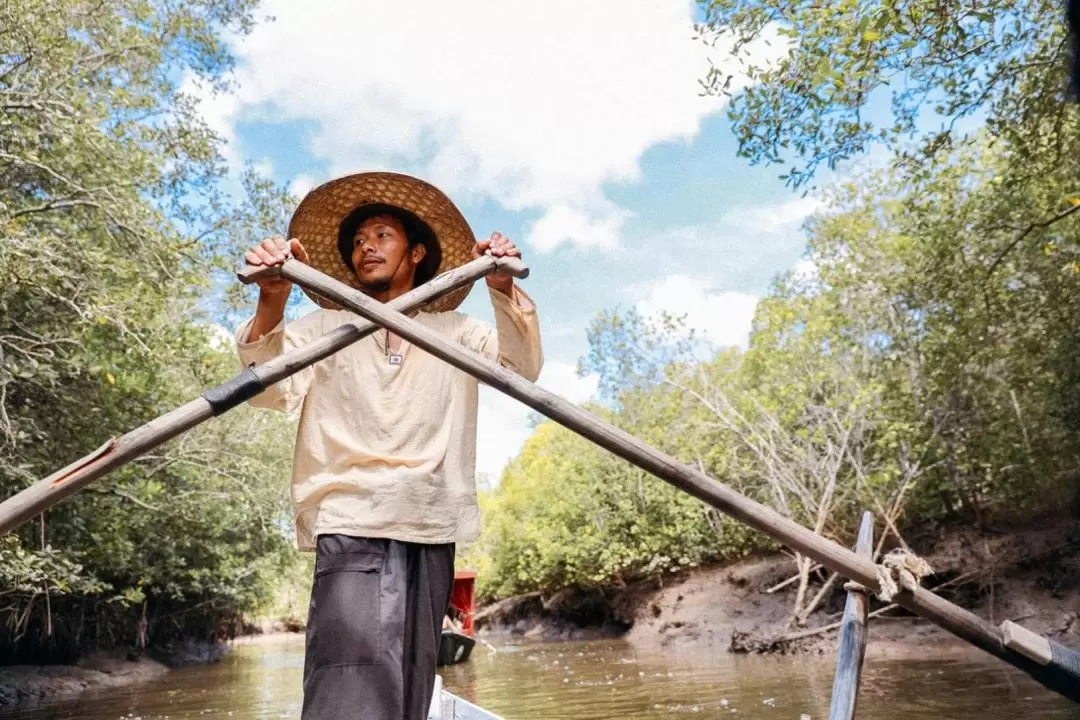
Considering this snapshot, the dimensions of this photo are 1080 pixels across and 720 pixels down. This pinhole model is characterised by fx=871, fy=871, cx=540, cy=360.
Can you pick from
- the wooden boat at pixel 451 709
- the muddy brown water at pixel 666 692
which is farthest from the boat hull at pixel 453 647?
the wooden boat at pixel 451 709

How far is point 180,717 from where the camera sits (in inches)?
331

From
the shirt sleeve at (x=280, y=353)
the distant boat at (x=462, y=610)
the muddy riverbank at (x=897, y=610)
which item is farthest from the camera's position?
the distant boat at (x=462, y=610)

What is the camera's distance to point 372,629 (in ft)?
7.09

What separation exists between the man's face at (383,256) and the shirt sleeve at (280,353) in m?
0.27

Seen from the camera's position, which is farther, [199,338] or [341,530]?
[199,338]

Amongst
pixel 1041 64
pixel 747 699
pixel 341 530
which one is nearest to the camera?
pixel 341 530

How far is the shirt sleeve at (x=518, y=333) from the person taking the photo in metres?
2.59

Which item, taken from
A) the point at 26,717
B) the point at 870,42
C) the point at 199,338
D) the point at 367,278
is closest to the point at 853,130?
the point at 870,42

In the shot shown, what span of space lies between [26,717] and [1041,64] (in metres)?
11.0

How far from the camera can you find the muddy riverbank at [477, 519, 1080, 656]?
10.9 m

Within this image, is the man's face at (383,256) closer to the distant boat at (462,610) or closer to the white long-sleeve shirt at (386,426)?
the white long-sleeve shirt at (386,426)

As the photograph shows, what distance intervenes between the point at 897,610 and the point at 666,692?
596cm

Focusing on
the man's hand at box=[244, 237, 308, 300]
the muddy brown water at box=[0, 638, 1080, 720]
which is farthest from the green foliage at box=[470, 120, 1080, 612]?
the man's hand at box=[244, 237, 308, 300]

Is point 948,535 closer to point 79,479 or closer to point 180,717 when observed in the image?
point 180,717
